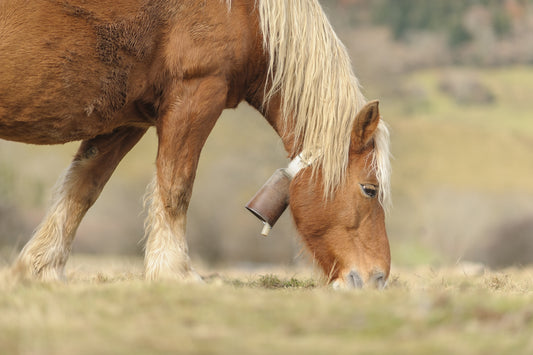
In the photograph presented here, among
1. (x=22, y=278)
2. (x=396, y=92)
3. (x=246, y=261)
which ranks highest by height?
(x=22, y=278)

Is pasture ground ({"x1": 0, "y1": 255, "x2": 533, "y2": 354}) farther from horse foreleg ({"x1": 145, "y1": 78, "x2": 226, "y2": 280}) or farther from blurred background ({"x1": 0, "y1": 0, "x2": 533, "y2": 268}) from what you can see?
blurred background ({"x1": 0, "y1": 0, "x2": 533, "y2": 268})

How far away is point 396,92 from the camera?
2709 centimetres

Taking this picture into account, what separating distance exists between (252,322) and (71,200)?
323 centimetres

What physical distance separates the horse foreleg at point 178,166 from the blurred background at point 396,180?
34.4ft

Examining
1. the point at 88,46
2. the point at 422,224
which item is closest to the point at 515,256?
the point at 422,224

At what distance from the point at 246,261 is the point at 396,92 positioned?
1037cm

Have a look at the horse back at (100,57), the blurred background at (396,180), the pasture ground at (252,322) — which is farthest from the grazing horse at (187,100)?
the blurred background at (396,180)

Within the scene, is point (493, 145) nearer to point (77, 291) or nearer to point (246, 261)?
point (246, 261)

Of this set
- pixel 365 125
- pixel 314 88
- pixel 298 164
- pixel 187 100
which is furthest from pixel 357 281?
pixel 187 100

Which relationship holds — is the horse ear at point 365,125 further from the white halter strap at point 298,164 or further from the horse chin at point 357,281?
the horse chin at point 357,281

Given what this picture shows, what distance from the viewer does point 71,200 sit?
18.3 feet

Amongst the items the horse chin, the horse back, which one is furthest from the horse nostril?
the horse back

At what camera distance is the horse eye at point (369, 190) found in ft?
16.7

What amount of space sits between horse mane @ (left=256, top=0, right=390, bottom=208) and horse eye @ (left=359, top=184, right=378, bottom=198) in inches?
2.2
